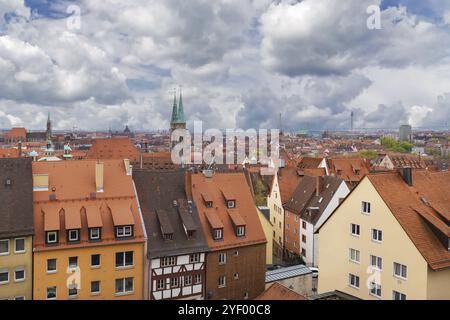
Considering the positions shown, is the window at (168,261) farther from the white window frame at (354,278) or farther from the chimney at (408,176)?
the chimney at (408,176)

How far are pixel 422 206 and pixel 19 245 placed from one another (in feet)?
89.6

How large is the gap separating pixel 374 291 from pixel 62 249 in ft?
70.6

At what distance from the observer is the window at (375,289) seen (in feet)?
83.7

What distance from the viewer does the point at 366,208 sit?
1066 inches

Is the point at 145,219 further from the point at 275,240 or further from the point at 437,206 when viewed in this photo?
the point at 275,240

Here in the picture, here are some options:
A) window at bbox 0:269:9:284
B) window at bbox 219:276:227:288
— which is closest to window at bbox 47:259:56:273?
window at bbox 0:269:9:284

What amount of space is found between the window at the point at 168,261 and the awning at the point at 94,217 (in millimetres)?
5474

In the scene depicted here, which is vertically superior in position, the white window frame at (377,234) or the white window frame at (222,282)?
the white window frame at (377,234)

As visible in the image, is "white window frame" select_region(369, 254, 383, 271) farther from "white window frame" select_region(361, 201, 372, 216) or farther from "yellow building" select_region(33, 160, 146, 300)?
"yellow building" select_region(33, 160, 146, 300)

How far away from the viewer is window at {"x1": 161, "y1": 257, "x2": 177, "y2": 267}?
103 feet

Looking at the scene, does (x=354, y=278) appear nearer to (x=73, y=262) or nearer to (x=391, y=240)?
(x=391, y=240)

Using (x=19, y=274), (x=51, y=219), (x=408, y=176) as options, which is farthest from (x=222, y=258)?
(x=408, y=176)

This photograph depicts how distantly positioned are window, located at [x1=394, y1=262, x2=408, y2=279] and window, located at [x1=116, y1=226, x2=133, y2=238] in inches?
742

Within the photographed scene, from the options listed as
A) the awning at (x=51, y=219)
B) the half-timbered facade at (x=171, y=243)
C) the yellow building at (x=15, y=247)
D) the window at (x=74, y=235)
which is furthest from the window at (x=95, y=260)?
the yellow building at (x=15, y=247)
